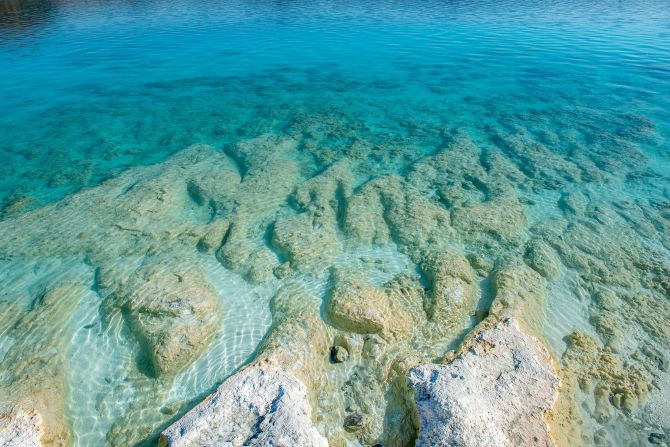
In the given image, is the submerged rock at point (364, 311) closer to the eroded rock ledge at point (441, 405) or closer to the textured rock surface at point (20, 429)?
the eroded rock ledge at point (441, 405)

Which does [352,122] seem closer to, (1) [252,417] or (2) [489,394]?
(2) [489,394]

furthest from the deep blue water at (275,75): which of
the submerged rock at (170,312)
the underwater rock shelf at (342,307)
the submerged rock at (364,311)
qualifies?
the submerged rock at (364,311)

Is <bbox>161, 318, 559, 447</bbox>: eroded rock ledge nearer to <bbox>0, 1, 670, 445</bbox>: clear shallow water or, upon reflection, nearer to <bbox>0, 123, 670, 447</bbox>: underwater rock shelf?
<bbox>0, 123, 670, 447</bbox>: underwater rock shelf

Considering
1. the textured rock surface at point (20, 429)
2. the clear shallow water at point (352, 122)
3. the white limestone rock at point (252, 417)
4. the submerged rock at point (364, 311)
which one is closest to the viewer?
the white limestone rock at point (252, 417)

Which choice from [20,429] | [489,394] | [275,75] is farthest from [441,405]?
[275,75]

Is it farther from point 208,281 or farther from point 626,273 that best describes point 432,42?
point 208,281

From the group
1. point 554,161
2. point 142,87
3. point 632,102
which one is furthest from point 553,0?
point 142,87
